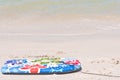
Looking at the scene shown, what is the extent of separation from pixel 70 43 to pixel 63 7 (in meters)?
6.75

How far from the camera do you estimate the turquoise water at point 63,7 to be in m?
15.5

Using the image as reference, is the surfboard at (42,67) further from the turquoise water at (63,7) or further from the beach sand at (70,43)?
the turquoise water at (63,7)

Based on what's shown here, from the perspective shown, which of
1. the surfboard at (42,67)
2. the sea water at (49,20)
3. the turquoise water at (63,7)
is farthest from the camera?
→ the turquoise water at (63,7)

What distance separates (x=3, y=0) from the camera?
19547 millimetres

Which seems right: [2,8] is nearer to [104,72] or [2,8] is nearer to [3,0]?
[3,0]

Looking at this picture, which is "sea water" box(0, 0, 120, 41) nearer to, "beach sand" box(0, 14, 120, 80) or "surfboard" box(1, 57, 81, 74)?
"beach sand" box(0, 14, 120, 80)

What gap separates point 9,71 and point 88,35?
4345 mm

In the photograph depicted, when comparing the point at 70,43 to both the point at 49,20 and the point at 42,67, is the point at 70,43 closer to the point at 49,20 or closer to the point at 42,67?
the point at 42,67

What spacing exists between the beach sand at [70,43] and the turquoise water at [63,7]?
4.73 ft

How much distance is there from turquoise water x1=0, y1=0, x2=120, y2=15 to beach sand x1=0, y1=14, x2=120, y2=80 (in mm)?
1443

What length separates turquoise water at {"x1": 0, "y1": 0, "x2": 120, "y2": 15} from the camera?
1555 cm

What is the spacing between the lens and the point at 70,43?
988 cm

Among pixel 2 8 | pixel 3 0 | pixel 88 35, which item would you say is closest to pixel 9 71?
pixel 88 35

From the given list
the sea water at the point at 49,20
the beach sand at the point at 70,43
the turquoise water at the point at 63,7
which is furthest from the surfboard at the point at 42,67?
the turquoise water at the point at 63,7
